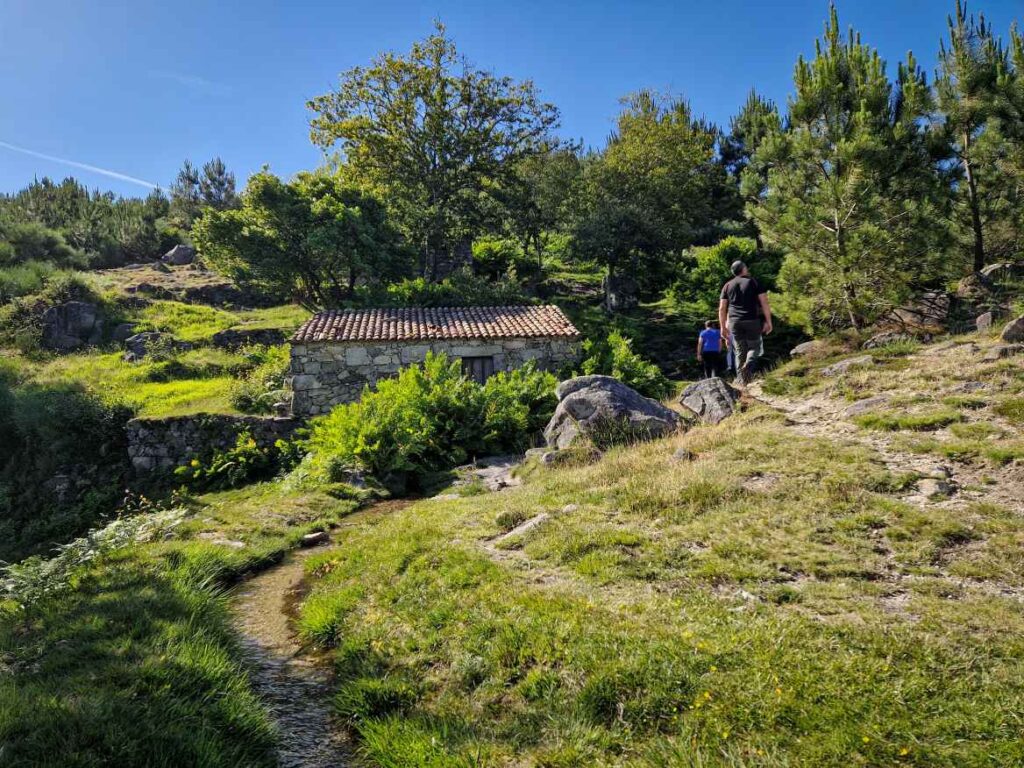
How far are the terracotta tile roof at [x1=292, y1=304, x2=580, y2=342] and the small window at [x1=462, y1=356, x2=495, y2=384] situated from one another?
0.76 m

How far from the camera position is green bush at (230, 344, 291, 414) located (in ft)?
49.9

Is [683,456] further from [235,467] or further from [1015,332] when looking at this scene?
[235,467]

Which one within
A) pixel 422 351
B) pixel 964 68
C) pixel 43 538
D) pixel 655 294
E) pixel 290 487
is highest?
pixel 964 68

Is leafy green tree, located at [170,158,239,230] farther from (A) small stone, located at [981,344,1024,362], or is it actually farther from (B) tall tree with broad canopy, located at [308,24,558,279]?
(A) small stone, located at [981,344,1024,362]

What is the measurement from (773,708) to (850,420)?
6.19 metres

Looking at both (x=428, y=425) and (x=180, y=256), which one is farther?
(x=180, y=256)

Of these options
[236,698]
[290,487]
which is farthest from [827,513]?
[290,487]

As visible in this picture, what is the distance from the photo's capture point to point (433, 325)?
17172 millimetres

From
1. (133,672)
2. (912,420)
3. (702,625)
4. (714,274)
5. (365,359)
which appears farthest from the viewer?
(714,274)

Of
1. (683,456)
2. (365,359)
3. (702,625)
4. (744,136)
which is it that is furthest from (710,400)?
(744,136)

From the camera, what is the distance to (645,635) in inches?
144

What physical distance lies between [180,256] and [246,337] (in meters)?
17.2

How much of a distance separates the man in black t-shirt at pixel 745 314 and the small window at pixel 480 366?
7.88 m

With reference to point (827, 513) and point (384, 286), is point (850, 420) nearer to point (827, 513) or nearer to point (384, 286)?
point (827, 513)
